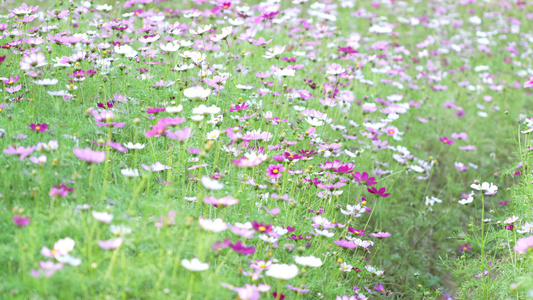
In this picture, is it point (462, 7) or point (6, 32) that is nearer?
point (6, 32)

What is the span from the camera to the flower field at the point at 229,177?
156cm

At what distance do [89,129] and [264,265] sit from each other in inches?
42.0

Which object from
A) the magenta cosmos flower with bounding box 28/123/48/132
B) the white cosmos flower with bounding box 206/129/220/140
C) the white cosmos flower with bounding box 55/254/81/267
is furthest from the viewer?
the white cosmos flower with bounding box 206/129/220/140

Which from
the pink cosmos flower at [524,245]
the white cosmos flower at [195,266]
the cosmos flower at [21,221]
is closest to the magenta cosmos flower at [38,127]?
the cosmos flower at [21,221]

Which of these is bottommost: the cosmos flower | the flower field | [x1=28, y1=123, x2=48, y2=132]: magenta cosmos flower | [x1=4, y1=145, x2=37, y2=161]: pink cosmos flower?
the flower field

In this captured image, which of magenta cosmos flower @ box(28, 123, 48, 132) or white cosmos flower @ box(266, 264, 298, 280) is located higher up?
magenta cosmos flower @ box(28, 123, 48, 132)

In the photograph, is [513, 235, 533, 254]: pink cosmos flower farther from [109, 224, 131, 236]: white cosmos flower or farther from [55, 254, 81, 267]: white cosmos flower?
[55, 254, 81, 267]: white cosmos flower

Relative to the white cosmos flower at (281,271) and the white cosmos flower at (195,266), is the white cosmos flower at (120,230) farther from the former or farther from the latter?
the white cosmos flower at (281,271)

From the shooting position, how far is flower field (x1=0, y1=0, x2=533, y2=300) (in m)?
1.56

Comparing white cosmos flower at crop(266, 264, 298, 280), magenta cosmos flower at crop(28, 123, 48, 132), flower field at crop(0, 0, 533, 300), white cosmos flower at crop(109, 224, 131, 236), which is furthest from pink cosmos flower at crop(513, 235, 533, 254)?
magenta cosmos flower at crop(28, 123, 48, 132)

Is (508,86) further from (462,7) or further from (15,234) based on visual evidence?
(15,234)

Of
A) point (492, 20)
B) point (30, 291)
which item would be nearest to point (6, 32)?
point (30, 291)

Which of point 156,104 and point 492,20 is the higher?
point 156,104

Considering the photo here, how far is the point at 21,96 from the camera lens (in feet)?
7.85
